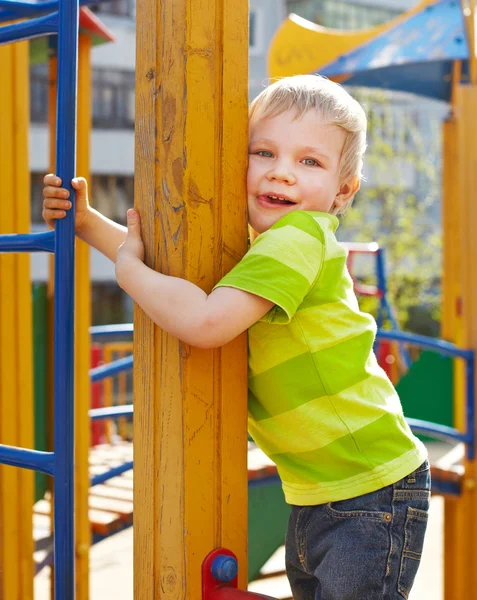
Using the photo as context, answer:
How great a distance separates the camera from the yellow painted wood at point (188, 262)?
1424mm

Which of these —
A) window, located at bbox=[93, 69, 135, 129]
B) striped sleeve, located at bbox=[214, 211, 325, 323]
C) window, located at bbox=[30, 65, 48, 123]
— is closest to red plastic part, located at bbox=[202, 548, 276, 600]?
striped sleeve, located at bbox=[214, 211, 325, 323]

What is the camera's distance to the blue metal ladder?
1.49 metres

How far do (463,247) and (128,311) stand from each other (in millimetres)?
19419

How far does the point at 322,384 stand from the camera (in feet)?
5.10

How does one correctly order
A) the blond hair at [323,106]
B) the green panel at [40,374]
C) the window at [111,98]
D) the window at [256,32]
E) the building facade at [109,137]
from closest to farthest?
1. the blond hair at [323,106]
2. the green panel at [40,374]
3. the building facade at [109,137]
4. the window at [111,98]
5. the window at [256,32]

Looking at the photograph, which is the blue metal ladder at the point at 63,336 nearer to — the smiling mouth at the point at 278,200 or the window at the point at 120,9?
the smiling mouth at the point at 278,200

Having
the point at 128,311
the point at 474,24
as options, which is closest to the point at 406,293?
the point at 128,311

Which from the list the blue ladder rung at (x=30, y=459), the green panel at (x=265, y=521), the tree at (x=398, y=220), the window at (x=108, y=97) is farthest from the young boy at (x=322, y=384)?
the window at (x=108, y=97)

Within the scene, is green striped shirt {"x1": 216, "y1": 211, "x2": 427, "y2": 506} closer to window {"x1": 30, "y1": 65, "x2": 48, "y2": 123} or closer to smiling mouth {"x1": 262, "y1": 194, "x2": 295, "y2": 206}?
smiling mouth {"x1": 262, "y1": 194, "x2": 295, "y2": 206}

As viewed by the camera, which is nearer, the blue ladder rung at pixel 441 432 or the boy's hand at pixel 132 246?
the boy's hand at pixel 132 246

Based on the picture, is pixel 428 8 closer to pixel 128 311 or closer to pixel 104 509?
pixel 104 509

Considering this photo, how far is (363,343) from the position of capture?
1.62 metres

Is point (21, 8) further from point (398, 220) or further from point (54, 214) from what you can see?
point (398, 220)

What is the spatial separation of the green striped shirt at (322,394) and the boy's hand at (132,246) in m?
0.24
